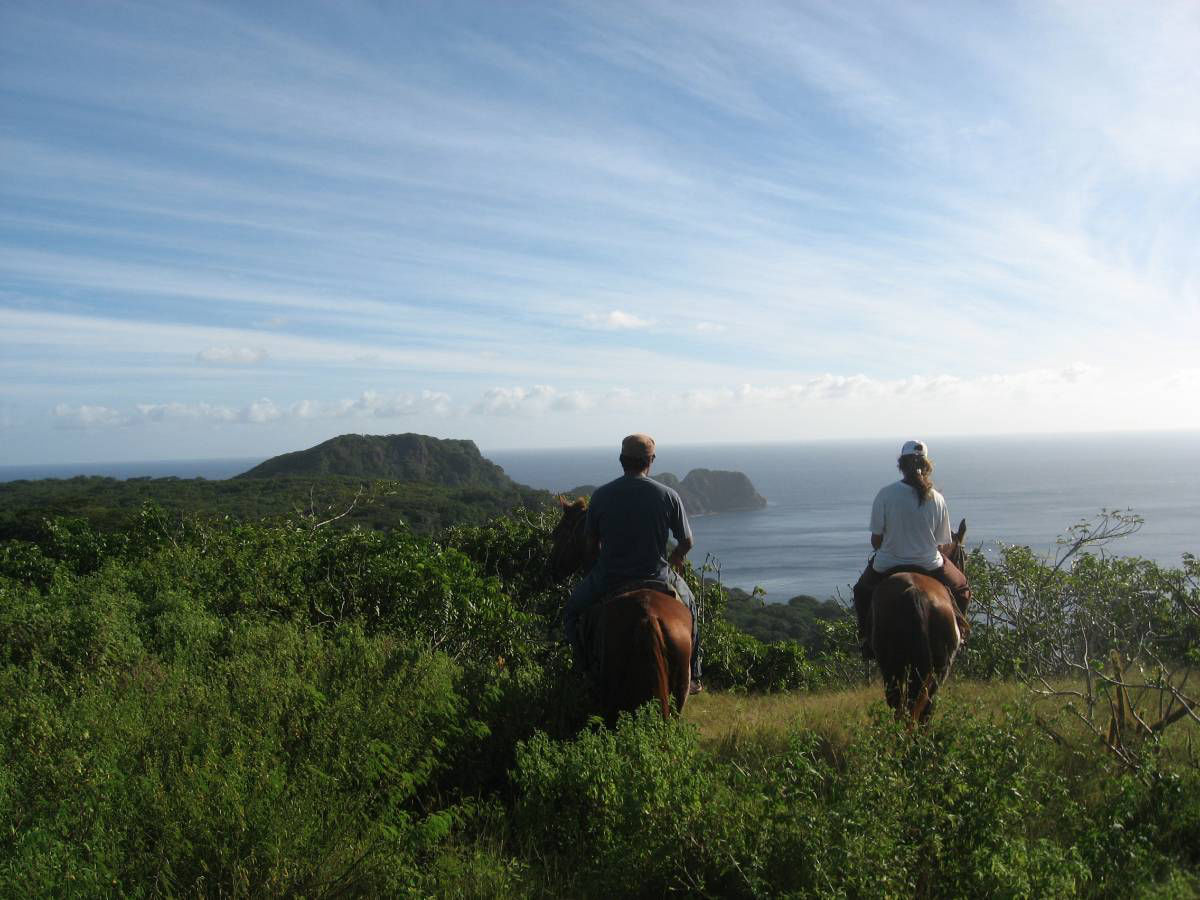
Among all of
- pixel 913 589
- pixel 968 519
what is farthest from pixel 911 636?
pixel 968 519

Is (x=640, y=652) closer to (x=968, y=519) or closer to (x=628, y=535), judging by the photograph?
(x=628, y=535)

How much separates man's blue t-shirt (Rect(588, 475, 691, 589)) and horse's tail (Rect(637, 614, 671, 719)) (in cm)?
72

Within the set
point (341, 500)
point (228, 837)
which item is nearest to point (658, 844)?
point (228, 837)

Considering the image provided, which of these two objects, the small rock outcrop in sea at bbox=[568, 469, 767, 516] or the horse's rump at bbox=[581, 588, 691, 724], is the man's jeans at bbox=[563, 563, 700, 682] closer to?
the horse's rump at bbox=[581, 588, 691, 724]

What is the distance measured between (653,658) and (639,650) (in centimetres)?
10

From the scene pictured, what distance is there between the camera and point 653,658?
535 cm

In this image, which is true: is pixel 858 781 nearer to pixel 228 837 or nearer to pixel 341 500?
pixel 228 837

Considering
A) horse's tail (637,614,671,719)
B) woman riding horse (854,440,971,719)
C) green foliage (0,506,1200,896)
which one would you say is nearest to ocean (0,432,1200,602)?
woman riding horse (854,440,971,719)

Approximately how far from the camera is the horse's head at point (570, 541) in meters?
6.57

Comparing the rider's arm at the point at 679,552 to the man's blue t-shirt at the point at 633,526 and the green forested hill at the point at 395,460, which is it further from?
the green forested hill at the point at 395,460

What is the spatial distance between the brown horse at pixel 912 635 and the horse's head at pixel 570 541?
225cm

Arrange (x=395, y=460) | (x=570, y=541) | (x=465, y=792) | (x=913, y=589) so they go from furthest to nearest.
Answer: (x=395, y=460), (x=570, y=541), (x=913, y=589), (x=465, y=792)

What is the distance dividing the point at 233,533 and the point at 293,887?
8.21m

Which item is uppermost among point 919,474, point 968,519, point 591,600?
point 919,474
